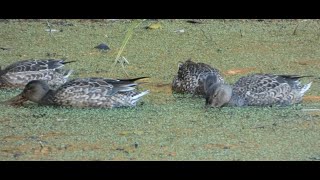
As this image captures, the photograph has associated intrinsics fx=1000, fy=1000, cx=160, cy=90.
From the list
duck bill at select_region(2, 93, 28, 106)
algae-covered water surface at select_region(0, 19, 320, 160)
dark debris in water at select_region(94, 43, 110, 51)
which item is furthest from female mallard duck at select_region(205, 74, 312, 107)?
dark debris in water at select_region(94, 43, 110, 51)

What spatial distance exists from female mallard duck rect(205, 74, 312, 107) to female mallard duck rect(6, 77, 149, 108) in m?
0.68

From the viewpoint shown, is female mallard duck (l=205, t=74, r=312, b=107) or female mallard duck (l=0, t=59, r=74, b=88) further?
female mallard duck (l=0, t=59, r=74, b=88)

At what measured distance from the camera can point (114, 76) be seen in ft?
35.0

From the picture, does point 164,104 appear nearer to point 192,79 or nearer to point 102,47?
point 192,79

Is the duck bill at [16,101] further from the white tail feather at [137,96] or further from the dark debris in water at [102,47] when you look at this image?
the dark debris in water at [102,47]

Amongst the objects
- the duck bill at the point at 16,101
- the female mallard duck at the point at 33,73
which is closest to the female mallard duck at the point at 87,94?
the duck bill at the point at 16,101

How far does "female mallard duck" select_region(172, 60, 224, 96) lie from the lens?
10133mm

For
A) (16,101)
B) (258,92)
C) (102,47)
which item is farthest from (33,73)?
(258,92)

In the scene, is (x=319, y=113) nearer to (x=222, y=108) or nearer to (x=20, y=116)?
(x=222, y=108)

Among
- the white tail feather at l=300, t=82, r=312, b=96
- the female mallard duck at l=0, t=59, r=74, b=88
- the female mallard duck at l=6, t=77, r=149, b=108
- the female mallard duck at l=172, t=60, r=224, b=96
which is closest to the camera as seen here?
the female mallard duck at l=6, t=77, r=149, b=108

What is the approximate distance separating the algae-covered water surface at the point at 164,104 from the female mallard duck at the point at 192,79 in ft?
0.43

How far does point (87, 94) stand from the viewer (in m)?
9.24

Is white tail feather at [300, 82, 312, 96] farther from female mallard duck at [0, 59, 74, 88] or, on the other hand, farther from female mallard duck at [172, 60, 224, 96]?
female mallard duck at [0, 59, 74, 88]

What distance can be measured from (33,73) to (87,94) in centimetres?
144
